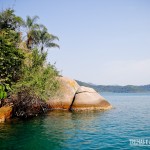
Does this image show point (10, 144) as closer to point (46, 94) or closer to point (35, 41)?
point (46, 94)

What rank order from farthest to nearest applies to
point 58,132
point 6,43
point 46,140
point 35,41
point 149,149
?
point 35,41
point 6,43
point 58,132
point 46,140
point 149,149

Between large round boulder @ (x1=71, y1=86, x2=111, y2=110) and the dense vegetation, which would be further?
large round boulder @ (x1=71, y1=86, x2=111, y2=110)

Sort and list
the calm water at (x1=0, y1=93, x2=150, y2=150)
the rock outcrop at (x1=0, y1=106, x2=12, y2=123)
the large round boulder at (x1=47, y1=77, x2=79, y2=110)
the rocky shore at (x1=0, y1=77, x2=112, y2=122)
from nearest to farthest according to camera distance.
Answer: the calm water at (x1=0, y1=93, x2=150, y2=150) → the rock outcrop at (x1=0, y1=106, x2=12, y2=123) → the rocky shore at (x1=0, y1=77, x2=112, y2=122) → the large round boulder at (x1=47, y1=77, x2=79, y2=110)

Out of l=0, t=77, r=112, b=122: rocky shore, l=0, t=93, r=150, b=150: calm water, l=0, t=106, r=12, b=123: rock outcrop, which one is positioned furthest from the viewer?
l=0, t=77, r=112, b=122: rocky shore

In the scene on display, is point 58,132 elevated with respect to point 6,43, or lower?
lower

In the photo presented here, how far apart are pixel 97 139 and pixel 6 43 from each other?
1467 centimetres

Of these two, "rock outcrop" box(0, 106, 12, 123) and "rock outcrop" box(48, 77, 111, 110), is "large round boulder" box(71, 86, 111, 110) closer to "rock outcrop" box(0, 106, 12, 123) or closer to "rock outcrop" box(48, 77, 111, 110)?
"rock outcrop" box(48, 77, 111, 110)

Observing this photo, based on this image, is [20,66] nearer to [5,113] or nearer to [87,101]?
[5,113]

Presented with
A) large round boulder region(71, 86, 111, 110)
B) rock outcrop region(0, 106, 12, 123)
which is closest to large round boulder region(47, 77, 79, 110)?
large round boulder region(71, 86, 111, 110)

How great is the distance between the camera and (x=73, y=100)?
1535 inches

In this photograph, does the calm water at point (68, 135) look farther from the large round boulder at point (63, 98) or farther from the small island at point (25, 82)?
the large round boulder at point (63, 98)

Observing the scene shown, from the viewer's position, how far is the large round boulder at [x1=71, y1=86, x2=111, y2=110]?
1497 inches

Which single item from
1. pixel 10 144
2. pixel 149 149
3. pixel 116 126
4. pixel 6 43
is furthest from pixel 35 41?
pixel 149 149

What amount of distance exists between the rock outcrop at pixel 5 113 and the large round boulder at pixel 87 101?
1258 centimetres
